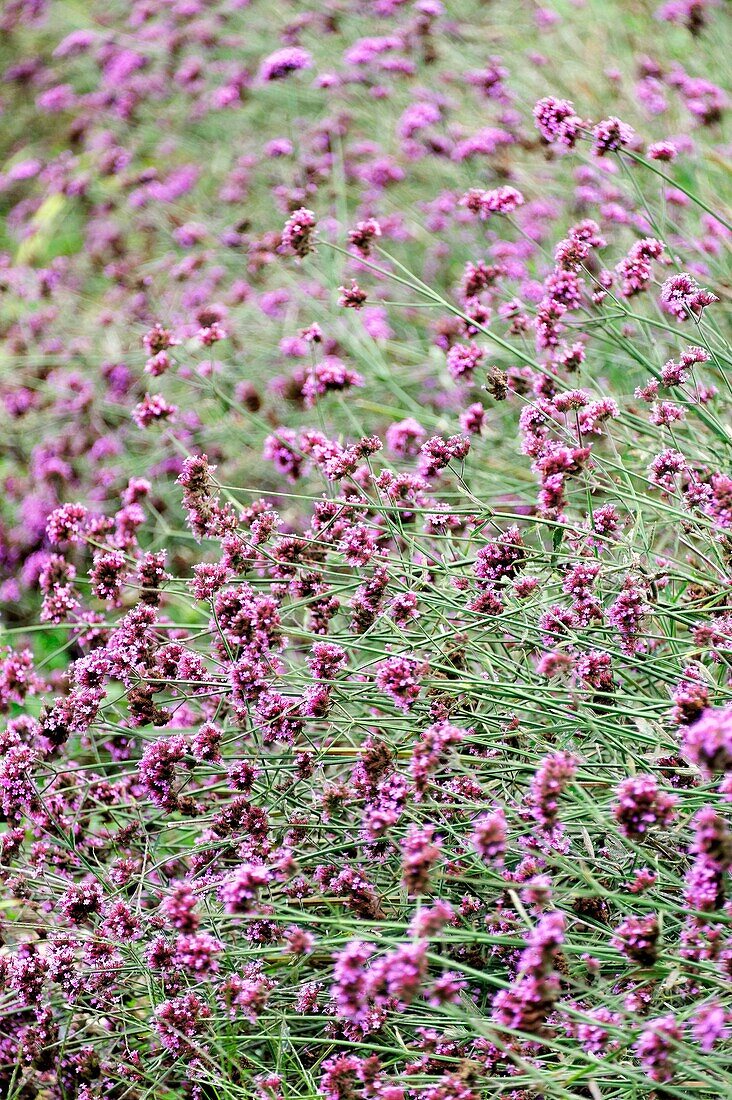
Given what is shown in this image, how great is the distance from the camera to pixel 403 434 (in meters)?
2.79

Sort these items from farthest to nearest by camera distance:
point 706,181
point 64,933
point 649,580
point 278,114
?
1. point 278,114
2. point 706,181
3. point 64,933
4. point 649,580

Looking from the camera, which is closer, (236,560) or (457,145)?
(236,560)

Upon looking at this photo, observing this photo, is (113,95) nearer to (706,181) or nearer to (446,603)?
(706,181)

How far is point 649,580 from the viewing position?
2133 millimetres

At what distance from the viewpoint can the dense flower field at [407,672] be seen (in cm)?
180

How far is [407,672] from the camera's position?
2012 mm

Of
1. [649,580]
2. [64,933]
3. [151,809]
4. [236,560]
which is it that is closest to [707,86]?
[649,580]

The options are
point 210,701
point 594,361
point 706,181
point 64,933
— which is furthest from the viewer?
point 706,181

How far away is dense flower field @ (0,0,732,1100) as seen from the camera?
180 cm

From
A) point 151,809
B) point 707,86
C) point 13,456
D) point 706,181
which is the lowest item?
point 13,456

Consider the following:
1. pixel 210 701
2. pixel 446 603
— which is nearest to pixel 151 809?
pixel 210 701

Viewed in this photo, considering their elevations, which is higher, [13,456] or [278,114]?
[278,114]

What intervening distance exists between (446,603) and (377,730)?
0.49 metres

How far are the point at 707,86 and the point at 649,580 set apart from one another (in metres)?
2.58
